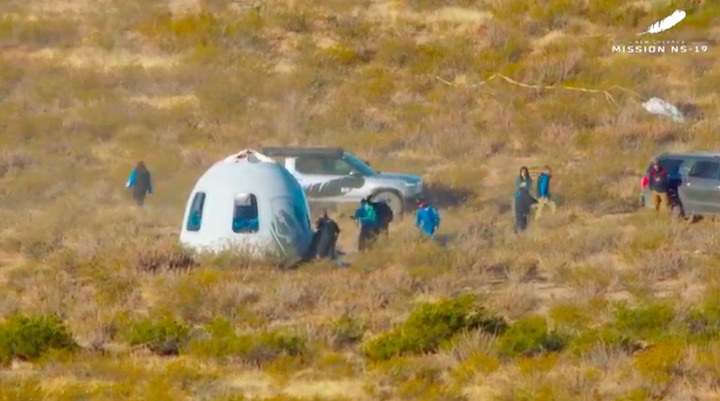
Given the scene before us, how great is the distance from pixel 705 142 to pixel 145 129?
1348 centimetres

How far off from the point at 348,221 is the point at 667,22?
2237cm

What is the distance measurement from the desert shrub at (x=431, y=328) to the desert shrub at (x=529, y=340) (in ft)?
1.37

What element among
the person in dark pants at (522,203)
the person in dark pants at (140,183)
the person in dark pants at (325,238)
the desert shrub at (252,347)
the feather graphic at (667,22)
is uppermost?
the feather graphic at (667,22)

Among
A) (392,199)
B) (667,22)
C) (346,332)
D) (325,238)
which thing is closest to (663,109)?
(667,22)

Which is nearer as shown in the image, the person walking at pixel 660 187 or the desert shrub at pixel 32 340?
the desert shrub at pixel 32 340

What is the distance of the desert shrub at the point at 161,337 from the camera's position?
54.4ft

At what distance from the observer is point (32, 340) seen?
1625 cm

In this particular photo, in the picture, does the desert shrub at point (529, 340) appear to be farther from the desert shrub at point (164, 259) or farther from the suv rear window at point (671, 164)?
the suv rear window at point (671, 164)

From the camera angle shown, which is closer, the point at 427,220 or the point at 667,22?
the point at 427,220

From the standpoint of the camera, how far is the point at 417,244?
22672mm

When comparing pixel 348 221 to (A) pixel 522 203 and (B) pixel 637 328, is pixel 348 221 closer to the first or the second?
(A) pixel 522 203

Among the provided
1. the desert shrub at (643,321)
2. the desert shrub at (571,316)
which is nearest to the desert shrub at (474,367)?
the desert shrub at (643,321)

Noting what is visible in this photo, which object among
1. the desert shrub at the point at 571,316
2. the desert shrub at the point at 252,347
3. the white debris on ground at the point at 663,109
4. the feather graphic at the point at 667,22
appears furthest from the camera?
the feather graphic at the point at 667,22

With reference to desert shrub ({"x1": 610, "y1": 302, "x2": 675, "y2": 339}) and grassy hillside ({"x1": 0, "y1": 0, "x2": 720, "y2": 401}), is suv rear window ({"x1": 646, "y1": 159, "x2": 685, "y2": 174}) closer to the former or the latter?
grassy hillside ({"x1": 0, "y1": 0, "x2": 720, "y2": 401})
